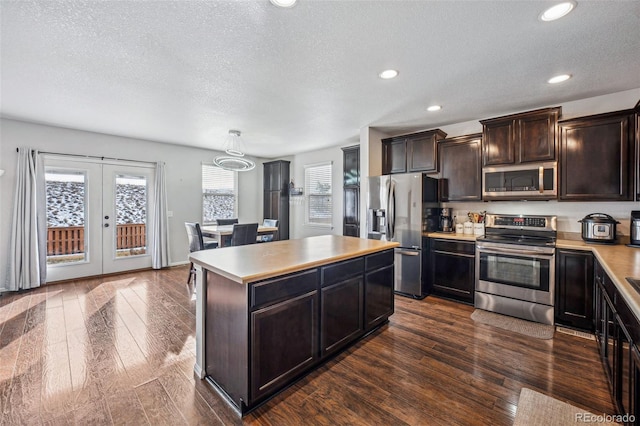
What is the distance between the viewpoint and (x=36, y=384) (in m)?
2.07

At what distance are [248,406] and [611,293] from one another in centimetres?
256

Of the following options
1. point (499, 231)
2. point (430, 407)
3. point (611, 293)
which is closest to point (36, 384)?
point (430, 407)

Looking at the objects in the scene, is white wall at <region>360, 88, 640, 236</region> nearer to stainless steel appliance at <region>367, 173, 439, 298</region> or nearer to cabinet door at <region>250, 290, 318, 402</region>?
stainless steel appliance at <region>367, 173, 439, 298</region>

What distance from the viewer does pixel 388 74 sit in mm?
2701

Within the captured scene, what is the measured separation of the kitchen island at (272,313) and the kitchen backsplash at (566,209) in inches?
93.3

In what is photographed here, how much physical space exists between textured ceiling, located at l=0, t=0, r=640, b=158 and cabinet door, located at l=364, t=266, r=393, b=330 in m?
1.99

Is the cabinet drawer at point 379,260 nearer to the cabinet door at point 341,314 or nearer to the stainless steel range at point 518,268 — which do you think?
the cabinet door at point 341,314

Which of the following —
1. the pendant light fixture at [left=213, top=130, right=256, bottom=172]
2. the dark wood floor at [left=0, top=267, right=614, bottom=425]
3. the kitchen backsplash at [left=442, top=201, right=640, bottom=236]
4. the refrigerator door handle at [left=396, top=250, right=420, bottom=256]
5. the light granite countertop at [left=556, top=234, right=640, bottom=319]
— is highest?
the pendant light fixture at [left=213, top=130, right=256, bottom=172]

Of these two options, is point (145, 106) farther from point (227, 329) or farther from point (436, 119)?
point (436, 119)

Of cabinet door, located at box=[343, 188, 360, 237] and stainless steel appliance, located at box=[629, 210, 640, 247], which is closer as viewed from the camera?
stainless steel appliance, located at box=[629, 210, 640, 247]

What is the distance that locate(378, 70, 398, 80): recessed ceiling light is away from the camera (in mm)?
2641

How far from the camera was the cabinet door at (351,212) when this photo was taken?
17.3ft

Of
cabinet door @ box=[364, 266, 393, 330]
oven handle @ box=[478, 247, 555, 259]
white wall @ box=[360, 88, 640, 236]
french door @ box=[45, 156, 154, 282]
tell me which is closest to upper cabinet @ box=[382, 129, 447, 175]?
white wall @ box=[360, 88, 640, 236]

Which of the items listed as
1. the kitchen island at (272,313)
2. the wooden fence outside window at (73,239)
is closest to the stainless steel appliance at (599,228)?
the kitchen island at (272,313)
